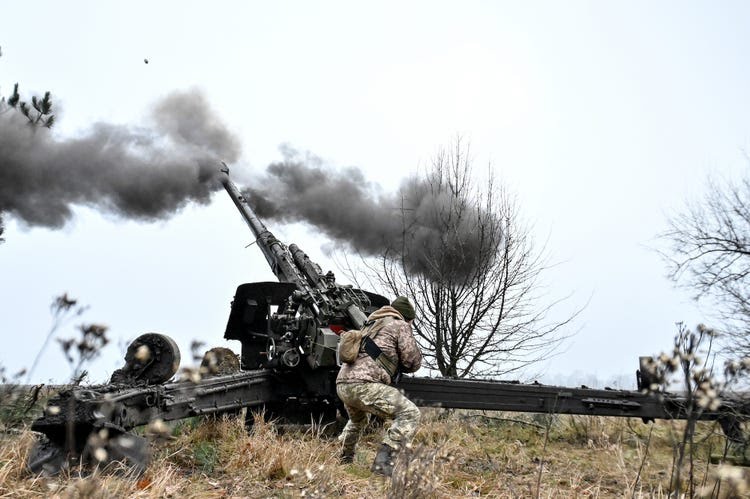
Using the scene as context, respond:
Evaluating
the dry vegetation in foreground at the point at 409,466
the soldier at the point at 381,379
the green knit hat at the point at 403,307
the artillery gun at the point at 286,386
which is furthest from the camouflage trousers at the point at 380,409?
the green knit hat at the point at 403,307

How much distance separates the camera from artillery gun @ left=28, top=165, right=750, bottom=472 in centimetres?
568

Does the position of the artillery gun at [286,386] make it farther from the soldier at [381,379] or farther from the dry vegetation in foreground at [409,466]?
the soldier at [381,379]

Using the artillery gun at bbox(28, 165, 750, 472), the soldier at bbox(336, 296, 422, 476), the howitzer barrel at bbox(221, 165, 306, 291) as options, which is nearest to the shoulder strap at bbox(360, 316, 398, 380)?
the soldier at bbox(336, 296, 422, 476)

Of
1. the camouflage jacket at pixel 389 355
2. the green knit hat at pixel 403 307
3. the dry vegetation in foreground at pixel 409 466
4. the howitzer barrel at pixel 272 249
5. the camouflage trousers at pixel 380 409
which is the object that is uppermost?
the howitzer barrel at pixel 272 249

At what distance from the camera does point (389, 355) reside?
22.0 feet

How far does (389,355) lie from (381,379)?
24 centimetres

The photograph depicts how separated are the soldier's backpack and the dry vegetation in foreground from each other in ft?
2.92

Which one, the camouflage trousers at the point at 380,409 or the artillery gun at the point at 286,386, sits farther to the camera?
the camouflage trousers at the point at 380,409

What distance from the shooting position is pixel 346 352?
668 centimetres

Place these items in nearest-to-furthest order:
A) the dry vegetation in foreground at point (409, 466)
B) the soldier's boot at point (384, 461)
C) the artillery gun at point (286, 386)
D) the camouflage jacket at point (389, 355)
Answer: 1. the dry vegetation in foreground at point (409, 466)
2. the artillery gun at point (286, 386)
3. the soldier's boot at point (384, 461)
4. the camouflage jacket at point (389, 355)

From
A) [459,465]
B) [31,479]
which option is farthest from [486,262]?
[31,479]

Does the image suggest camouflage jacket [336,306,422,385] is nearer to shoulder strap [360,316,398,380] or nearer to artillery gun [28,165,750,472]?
shoulder strap [360,316,398,380]

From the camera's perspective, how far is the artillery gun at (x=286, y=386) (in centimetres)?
568

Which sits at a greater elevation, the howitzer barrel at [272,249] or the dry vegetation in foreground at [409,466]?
the howitzer barrel at [272,249]
